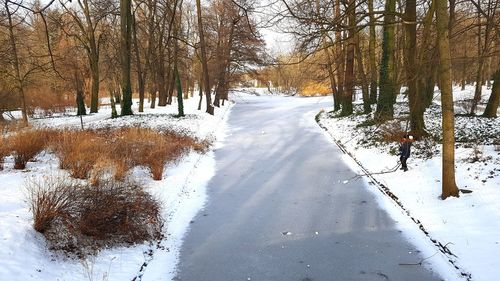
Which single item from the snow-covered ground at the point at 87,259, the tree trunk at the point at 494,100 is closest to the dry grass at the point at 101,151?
the snow-covered ground at the point at 87,259

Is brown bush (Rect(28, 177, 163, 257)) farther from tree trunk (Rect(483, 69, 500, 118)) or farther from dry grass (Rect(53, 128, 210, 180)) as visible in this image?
tree trunk (Rect(483, 69, 500, 118))

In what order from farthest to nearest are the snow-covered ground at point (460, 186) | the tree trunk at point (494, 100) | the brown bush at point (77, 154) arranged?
the tree trunk at point (494, 100) → the brown bush at point (77, 154) → the snow-covered ground at point (460, 186)

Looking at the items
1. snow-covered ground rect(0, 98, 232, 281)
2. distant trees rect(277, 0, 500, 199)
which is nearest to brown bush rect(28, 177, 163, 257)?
snow-covered ground rect(0, 98, 232, 281)

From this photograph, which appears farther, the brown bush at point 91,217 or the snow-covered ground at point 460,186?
the snow-covered ground at point 460,186

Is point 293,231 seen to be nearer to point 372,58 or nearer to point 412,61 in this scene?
point 412,61

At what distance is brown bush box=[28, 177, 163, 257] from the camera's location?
18.5 feet

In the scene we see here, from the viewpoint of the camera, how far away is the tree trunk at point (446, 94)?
23.9 ft

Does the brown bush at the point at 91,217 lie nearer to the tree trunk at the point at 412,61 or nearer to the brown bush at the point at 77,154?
the brown bush at the point at 77,154

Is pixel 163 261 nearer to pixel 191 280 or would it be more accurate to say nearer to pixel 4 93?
pixel 191 280

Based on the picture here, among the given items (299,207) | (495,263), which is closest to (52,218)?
(299,207)

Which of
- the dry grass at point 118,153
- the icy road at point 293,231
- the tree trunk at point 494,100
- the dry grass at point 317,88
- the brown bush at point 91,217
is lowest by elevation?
the icy road at point 293,231

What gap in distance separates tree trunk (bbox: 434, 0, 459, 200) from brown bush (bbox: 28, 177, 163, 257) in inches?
227

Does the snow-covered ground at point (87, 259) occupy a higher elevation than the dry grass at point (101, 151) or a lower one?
lower

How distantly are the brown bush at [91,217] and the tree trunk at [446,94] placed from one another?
18.9 ft
